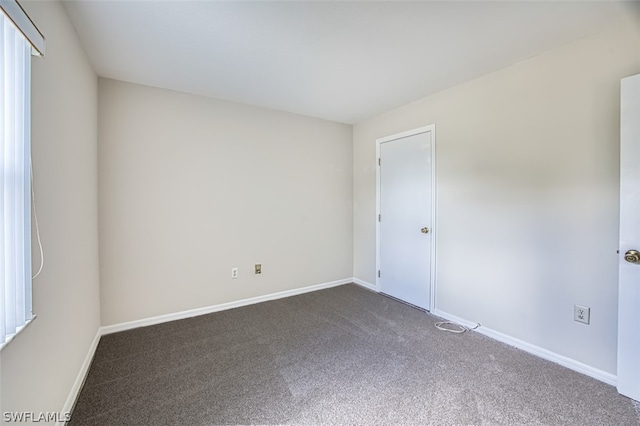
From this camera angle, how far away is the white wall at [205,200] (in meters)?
2.65

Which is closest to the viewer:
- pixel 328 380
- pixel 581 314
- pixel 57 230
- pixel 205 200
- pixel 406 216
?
pixel 57 230

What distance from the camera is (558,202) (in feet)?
6.97

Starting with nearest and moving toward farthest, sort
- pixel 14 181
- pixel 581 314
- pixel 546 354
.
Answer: pixel 14 181, pixel 581 314, pixel 546 354

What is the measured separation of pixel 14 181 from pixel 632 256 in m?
3.27

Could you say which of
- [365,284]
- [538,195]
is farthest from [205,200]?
[538,195]

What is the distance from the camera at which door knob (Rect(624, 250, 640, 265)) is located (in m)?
1.71

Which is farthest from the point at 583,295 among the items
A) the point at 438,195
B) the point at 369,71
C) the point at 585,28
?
the point at 369,71

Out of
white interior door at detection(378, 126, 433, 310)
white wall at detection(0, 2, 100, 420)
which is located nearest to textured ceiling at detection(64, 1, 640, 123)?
white wall at detection(0, 2, 100, 420)

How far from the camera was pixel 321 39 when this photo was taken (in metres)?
1.98

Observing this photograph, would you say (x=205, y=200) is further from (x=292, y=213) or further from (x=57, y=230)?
(x=57, y=230)

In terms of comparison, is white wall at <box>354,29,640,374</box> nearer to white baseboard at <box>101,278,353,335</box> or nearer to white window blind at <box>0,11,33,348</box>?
white baseboard at <box>101,278,353,335</box>

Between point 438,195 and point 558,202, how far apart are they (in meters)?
1.03

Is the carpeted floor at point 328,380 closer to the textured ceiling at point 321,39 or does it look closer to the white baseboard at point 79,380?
the white baseboard at point 79,380

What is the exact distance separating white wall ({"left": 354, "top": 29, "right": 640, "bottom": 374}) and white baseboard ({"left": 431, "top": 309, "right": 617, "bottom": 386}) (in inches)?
1.3
